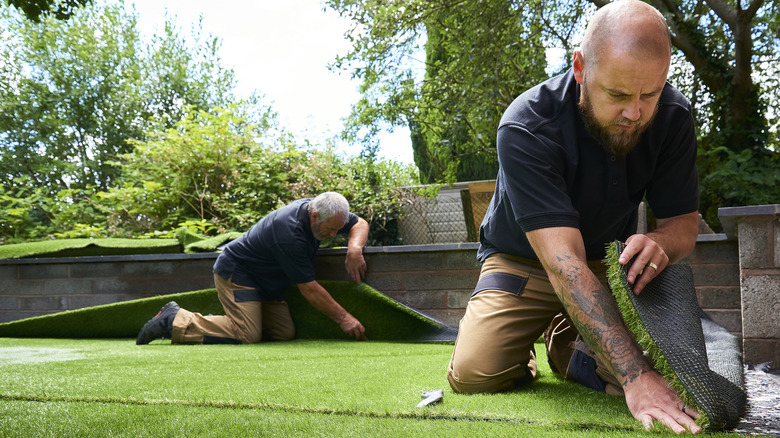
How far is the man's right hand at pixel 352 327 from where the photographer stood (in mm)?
3898

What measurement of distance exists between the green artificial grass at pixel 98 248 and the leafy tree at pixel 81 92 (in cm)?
848

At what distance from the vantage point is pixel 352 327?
12.8 ft

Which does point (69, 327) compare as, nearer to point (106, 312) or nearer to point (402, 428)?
point (106, 312)

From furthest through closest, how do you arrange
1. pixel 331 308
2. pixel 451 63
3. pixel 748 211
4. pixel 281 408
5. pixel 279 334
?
1. pixel 451 63
2. pixel 279 334
3. pixel 331 308
4. pixel 748 211
5. pixel 281 408

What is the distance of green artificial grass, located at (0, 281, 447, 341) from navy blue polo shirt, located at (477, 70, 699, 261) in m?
2.02

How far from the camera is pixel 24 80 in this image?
44.6 ft

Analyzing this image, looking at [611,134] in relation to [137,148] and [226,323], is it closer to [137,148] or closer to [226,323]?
[226,323]

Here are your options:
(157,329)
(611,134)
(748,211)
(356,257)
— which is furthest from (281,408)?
(157,329)

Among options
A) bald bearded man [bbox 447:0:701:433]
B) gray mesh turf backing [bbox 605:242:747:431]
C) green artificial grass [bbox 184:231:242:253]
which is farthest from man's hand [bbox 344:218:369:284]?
gray mesh turf backing [bbox 605:242:747:431]

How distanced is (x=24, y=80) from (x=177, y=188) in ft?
33.4

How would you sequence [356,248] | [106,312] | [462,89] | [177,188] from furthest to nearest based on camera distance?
[177,188] → [462,89] → [106,312] → [356,248]

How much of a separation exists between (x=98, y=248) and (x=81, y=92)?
39.1ft

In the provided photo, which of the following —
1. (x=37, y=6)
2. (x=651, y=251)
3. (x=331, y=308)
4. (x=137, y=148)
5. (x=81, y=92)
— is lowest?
(x=331, y=308)

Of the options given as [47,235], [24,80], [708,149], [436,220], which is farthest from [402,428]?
[24,80]
